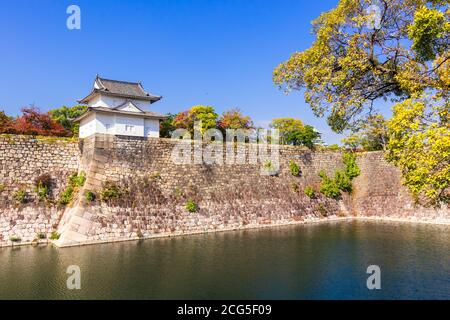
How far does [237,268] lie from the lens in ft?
37.0

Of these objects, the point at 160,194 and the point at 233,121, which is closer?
the point at 160,194

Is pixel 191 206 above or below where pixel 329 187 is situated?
below

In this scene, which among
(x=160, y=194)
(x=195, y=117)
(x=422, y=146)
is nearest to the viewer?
(x=422, y=146)

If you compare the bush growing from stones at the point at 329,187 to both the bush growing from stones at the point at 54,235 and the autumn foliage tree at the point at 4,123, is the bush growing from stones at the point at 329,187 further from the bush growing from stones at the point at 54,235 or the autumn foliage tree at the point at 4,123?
the autumn foliage tree at the point at 4,123

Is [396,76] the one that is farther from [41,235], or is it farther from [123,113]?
[123,113]

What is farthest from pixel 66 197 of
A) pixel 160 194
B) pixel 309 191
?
pixel 309 191

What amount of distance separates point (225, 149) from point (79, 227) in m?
10.0

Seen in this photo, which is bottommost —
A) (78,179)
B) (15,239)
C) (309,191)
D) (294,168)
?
(15,239)

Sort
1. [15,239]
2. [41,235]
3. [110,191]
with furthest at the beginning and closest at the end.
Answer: [110,191]
[41,235]
[15,239]

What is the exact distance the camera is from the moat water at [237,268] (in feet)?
29.8

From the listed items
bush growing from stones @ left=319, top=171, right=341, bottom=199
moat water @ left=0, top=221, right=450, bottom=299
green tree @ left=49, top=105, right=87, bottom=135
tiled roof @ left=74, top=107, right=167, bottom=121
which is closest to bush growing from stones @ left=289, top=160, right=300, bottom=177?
bush growing from stones @ left=319, top=171, right=341, bottom=199

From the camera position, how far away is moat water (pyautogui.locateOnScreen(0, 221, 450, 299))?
9094 mm
